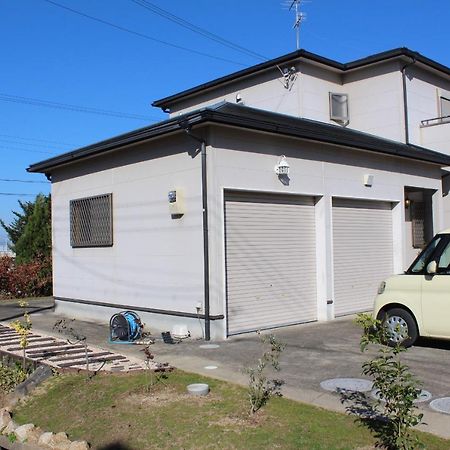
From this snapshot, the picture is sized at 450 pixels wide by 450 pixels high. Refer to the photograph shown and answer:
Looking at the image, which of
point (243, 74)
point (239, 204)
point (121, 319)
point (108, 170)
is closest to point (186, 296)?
point (121, 319)

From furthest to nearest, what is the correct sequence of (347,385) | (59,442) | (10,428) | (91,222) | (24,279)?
(24,279) < (91,222) < (347,385) < (10,428) < (59,442)

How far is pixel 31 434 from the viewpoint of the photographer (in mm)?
5477

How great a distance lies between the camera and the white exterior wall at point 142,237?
981 cm

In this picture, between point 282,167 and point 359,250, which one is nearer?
point 282,167

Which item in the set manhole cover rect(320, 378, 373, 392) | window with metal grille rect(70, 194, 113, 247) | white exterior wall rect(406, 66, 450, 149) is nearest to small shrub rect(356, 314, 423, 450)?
manhole cover rect(320, 378, 373, 392)

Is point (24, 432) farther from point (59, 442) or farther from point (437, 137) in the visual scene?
point (437, 137)

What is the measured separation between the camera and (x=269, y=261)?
34.5 ft

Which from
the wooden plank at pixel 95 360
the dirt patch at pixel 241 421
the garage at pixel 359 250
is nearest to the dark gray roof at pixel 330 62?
the garage at pixel 359 250

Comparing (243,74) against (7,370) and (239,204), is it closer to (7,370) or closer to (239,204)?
(239,204)

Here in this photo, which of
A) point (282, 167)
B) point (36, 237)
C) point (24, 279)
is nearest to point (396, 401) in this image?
point (282, 167)

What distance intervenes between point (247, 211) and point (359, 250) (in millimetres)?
3853

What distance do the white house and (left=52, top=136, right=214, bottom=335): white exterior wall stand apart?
0.10 ft

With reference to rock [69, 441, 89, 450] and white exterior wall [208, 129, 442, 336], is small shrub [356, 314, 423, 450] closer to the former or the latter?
rock [69, 441, 89, 450]

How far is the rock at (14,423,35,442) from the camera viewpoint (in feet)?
17.8
